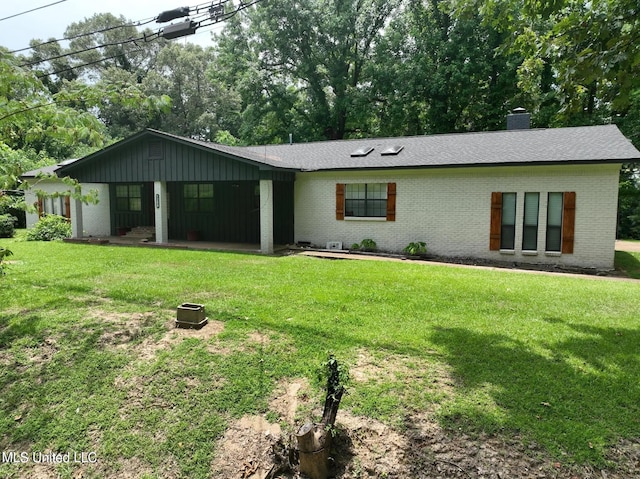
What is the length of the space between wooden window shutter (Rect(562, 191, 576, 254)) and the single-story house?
25mm

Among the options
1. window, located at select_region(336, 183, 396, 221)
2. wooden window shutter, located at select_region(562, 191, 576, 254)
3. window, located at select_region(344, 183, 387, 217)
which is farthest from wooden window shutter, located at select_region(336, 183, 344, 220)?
wooden window shutter, located at select_region(562, 191, 576, 254)

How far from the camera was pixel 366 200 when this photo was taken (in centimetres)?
1327

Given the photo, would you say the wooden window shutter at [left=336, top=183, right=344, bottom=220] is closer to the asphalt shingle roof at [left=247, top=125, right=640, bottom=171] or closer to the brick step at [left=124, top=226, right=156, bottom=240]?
the asphalt shingle roof at [left=247, top=125, right=640, bottom=171]

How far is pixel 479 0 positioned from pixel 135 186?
1522 centimetres

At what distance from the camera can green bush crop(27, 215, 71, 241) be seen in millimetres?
15797

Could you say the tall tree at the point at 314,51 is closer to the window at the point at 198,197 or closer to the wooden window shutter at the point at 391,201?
the window at the point at 198,197

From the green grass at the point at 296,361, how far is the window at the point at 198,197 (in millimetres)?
8022

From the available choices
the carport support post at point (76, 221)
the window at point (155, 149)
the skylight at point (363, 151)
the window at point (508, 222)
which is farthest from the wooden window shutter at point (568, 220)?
the carport support post at point (76, 221)

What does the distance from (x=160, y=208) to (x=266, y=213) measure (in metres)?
4.12

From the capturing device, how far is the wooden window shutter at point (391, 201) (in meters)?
12.7

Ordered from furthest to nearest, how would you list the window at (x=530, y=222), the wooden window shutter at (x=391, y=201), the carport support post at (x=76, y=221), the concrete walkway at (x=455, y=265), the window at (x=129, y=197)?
the window at (x=129, y=197) → the carport support post at (x=76, y=221) → the wooden window shutter at (x=391, y=201) → the window at (x=530, y=222) → the concrete walkway at (x=455, y=265)

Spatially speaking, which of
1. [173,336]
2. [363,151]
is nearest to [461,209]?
[363,151]

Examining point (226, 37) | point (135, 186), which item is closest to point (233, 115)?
point (226, 37)

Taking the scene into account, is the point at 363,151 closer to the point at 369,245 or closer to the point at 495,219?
the point at 369,245
